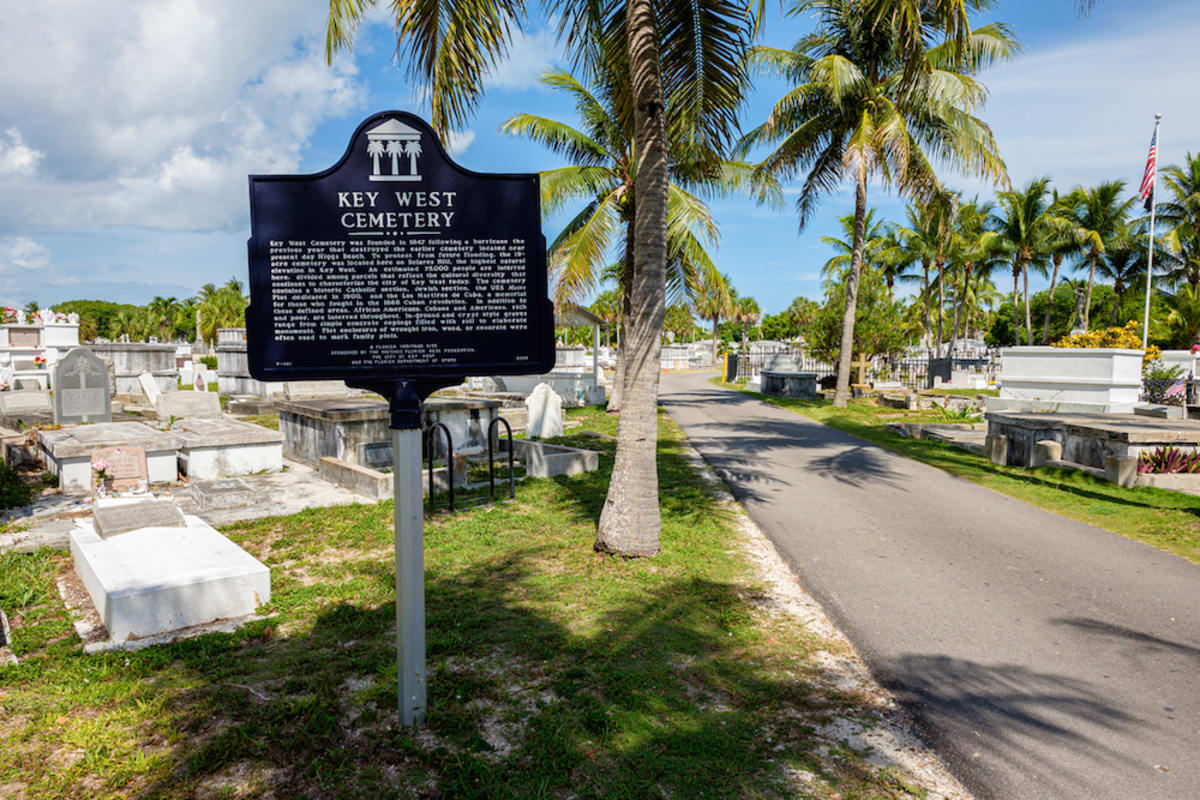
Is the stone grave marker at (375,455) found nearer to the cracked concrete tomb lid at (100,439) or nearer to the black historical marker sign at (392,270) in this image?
the cracked concrete tomb lid at (100,439)

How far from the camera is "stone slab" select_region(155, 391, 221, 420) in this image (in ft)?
46.0

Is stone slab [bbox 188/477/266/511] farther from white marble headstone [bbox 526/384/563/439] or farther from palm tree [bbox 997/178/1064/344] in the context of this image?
palm tree [bbox 997/178/1064/344]

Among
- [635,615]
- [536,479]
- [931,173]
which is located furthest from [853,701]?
[931,173]

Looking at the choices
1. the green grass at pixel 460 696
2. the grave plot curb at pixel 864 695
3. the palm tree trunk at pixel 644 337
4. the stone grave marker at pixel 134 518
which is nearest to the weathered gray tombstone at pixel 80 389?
the green grass at pixel 460 696

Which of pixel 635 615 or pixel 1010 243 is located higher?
pixel 1010 243

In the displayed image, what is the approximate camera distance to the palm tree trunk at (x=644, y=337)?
6.16 metres

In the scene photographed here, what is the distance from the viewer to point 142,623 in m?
4.55

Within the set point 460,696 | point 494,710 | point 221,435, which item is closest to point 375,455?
point 221,435

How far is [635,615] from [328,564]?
283 centimetres

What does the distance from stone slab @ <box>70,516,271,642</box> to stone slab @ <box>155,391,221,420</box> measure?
935 cm

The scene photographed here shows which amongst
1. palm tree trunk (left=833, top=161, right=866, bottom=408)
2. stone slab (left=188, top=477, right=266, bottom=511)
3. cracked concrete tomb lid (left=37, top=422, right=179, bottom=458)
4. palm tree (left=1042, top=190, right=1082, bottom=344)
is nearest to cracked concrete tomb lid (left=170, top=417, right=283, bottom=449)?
cracked concrete tomb lid (left=37, top=422, right=179, bottom=458)

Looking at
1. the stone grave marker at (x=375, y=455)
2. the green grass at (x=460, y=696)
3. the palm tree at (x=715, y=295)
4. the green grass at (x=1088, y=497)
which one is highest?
the palm tree at (x=715, y=295)

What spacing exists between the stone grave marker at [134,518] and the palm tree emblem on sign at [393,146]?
13.8 ft

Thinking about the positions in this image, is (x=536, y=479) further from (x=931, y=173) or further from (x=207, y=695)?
(x=931, y=173)
